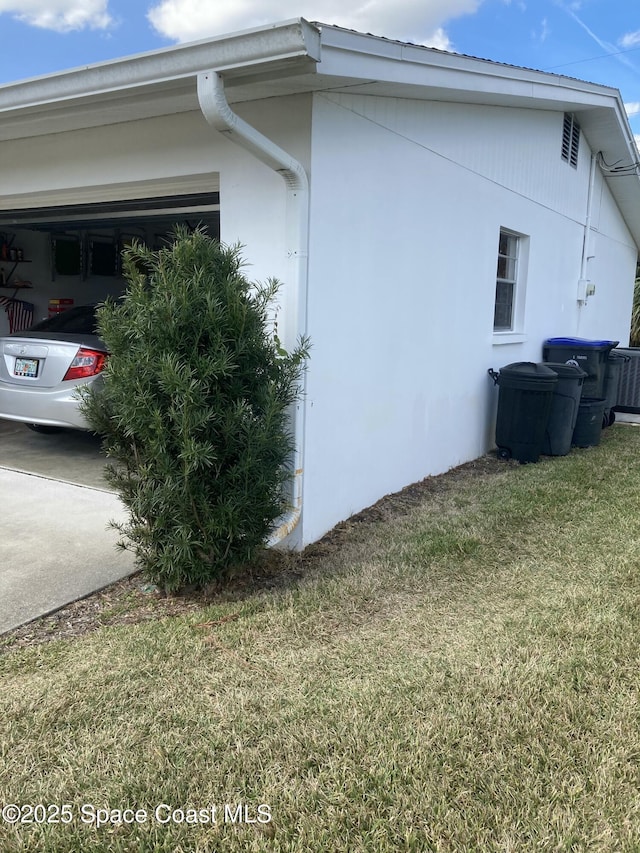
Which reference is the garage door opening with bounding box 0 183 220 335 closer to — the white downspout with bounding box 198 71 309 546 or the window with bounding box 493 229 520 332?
the window with bounding box 493 229 520 332

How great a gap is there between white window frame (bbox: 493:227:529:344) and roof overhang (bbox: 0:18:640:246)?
2163 mm

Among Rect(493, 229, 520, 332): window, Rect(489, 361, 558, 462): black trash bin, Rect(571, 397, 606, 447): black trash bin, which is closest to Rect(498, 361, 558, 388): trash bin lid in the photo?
Rect(489, 361, 558, 462): black trash bin

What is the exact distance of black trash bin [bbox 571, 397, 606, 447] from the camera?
8.05 meters

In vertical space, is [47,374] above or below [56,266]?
below

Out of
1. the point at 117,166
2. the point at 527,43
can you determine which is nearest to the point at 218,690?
the point at 117,166

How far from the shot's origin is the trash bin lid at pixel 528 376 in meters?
7.01

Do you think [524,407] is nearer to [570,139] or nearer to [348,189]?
[348,189]

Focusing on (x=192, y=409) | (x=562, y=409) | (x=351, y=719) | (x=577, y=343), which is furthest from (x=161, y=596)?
(x=577, y=343)

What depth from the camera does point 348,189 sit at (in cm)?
457

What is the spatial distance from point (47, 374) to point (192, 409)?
361cm

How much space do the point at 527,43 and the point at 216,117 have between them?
16796mm

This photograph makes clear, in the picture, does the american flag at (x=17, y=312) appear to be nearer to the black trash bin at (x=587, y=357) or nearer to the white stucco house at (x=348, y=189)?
the white stucco house at (x=348, y=189)

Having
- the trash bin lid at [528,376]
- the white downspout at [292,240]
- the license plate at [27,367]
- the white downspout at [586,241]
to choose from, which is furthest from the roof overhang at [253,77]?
the white downspout at [586,241]

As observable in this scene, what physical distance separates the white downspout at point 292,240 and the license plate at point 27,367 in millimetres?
3325
